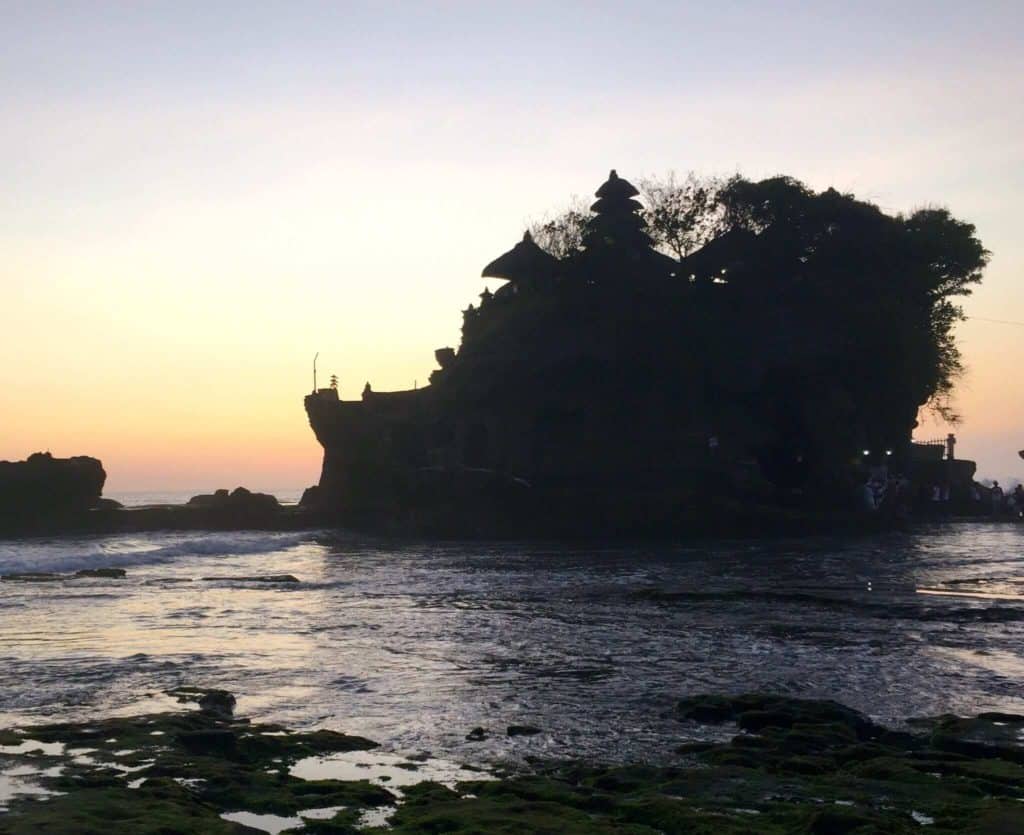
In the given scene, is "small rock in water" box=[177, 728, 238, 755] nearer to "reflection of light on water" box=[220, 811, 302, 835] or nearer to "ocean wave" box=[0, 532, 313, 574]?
"reflection of light on water" box=[220, 811, 302, 835]

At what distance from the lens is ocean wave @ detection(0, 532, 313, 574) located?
34.3 meters

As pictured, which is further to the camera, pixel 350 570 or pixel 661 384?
pixel 661 384

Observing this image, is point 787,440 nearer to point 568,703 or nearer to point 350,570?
point 350,570

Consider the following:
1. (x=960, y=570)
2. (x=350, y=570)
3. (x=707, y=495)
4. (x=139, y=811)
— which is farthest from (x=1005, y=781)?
(x=707, y=495)

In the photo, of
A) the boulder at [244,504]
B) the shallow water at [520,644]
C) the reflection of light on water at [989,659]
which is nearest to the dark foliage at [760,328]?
the boulder at [244,504]

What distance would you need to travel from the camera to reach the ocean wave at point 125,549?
34281mm

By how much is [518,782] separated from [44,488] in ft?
186

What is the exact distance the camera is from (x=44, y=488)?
59.9 metres

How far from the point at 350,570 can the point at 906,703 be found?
67.4ft

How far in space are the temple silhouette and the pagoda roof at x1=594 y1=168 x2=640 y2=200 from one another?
47.8 inches

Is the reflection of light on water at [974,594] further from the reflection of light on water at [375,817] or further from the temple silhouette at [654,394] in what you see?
the temple silhouette at [654,394]

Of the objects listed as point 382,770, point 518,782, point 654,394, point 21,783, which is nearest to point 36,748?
point 21,783

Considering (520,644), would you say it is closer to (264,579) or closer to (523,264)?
(264,579)

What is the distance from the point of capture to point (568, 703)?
38.9 ft
